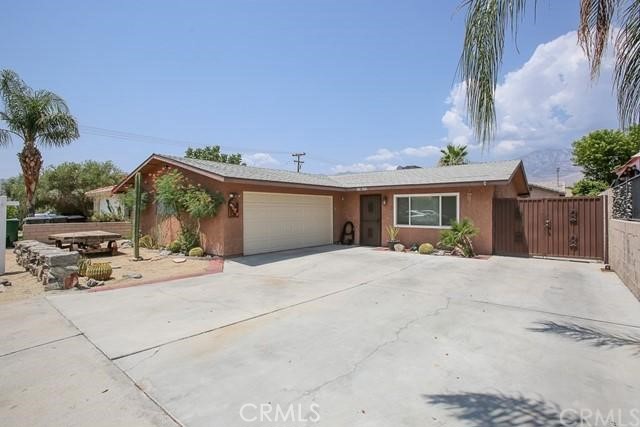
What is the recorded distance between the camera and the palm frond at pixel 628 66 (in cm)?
337

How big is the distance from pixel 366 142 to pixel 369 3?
1667 centimetres

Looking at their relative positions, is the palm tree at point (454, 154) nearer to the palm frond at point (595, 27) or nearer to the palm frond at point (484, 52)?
the palm frond at point (595, 27)

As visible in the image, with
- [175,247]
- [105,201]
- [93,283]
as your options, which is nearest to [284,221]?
[175,247]

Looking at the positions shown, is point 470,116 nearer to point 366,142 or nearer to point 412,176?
point 412,176

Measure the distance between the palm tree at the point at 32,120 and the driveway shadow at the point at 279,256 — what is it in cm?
1189

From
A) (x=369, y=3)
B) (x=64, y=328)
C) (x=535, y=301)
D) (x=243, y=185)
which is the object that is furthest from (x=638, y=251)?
(x=243, y=185)

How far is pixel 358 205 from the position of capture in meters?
15.6

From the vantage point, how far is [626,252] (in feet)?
23.8

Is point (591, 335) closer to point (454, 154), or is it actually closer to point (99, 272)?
point (99, 272)

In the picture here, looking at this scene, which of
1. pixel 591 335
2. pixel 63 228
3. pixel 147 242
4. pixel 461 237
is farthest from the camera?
pixel 63 228

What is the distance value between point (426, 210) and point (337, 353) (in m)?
10.5

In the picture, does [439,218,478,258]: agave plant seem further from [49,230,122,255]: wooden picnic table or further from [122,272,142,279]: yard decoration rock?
[49,230,122,255]: wooden picnic table

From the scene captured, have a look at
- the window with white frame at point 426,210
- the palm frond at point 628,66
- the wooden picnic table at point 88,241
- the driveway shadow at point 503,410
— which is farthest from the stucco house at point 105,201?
the palm frond at point 628,66

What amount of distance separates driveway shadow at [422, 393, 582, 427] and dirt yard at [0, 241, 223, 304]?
709 centimetres
